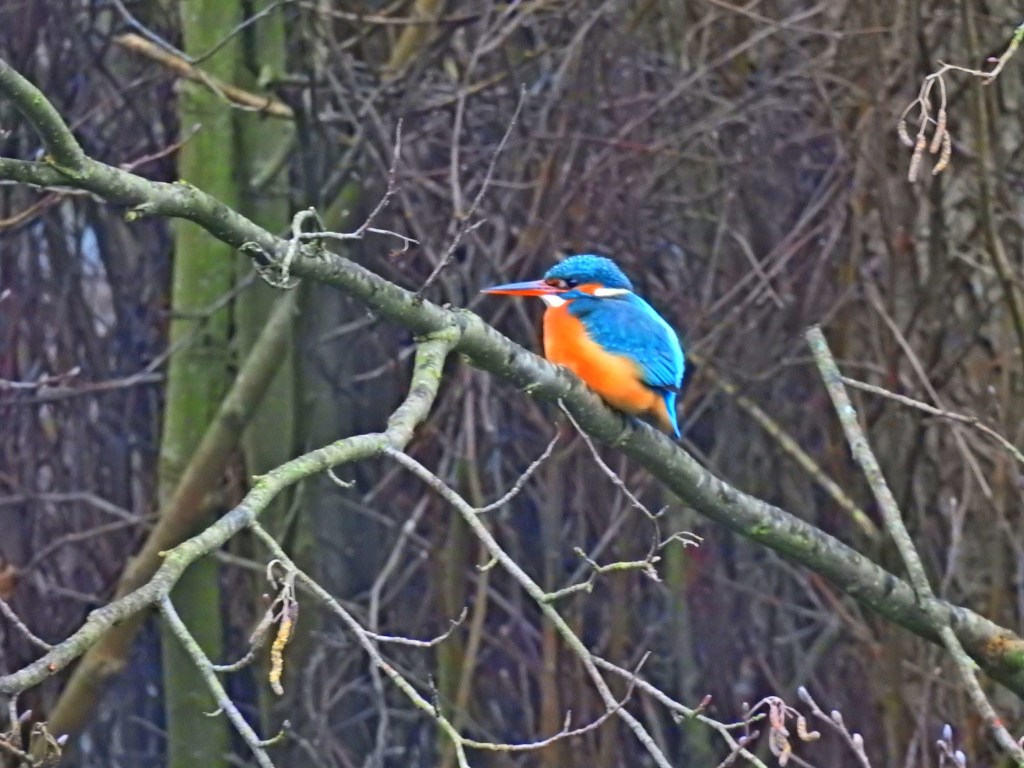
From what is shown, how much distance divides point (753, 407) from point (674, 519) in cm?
52

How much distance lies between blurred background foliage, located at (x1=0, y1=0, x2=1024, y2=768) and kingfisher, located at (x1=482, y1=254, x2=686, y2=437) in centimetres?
88

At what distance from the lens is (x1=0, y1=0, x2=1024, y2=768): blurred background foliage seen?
4246 millimetres

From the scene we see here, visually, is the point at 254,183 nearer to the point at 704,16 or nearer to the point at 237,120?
the point at 237,120

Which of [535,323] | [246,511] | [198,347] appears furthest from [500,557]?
[198,347]

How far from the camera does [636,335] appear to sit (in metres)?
2.96

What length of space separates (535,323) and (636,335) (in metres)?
1.53

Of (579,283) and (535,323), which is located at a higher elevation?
(579,283)

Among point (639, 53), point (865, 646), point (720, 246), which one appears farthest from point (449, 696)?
point (639, 53)

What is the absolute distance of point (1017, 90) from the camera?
4.39 m

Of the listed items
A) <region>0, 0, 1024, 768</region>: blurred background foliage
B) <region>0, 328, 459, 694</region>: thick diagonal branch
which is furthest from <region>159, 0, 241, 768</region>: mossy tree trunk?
<region>0, 328, 459, 694</region>: thick diagonal branch

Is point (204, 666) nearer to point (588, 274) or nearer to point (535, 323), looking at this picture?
point (588, 274)

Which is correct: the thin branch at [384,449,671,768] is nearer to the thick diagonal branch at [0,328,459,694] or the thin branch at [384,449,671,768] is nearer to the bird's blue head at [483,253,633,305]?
the thick diagonal branch at [0,328,459,694]

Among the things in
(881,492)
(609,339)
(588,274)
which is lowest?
(881,492)

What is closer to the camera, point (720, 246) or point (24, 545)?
point (720, 246)
